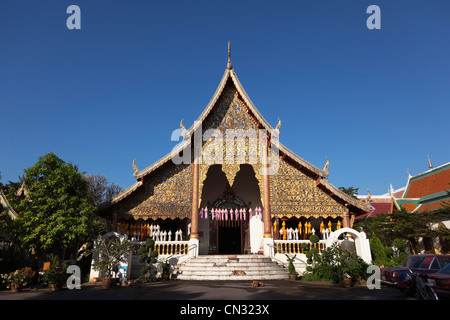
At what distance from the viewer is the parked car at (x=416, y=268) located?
7812 mm

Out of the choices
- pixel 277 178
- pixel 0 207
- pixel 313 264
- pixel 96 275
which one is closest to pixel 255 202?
pixel 277 178

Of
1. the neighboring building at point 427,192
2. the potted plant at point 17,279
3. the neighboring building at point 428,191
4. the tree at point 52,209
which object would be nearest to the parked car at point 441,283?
the tree at point 52,209

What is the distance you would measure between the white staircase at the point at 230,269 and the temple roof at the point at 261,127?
4374 mm

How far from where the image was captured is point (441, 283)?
5512mm

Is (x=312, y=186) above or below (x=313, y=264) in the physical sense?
above

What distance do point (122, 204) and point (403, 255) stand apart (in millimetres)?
13649

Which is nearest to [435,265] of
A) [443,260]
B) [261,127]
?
[443,260]

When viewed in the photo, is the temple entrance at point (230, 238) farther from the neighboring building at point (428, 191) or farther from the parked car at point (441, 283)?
the parked car at point (441, 283)

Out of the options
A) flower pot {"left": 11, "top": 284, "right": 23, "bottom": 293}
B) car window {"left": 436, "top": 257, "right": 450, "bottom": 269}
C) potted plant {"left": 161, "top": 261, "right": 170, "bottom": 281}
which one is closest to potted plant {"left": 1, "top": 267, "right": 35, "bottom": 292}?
flower pot {"left": 11, "top": 284, "right": 23, "bottom": 293}

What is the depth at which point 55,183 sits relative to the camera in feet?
36.9

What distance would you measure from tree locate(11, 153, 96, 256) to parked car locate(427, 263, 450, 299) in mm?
11061

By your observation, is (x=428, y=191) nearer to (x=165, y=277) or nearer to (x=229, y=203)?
(x=229, y=203)

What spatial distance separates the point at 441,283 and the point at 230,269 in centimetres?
733
